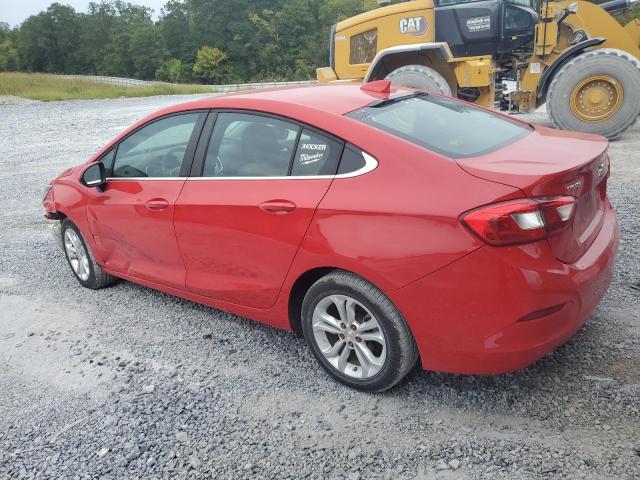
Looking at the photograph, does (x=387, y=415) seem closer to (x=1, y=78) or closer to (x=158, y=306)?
(x=158, y=306)

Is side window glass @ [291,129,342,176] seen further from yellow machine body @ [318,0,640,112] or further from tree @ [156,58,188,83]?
tree @ [156,58,188,83]

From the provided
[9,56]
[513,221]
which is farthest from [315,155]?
[9,56]

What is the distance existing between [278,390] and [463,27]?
834 cm

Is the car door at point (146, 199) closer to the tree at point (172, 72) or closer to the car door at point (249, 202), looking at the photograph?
the car door at point (249, 202)

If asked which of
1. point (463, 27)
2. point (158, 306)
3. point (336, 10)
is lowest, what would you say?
point (158, 306)

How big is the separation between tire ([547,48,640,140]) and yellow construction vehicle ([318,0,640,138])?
16 mm

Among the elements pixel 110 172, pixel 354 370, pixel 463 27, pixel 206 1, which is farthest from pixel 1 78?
pixel 206 1

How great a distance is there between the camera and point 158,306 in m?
4.16

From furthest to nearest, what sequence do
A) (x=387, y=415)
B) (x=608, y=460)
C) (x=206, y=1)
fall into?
(x=206, y=1), (x=387, y=415), (x=608, y=460)

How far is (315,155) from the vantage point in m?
2.81

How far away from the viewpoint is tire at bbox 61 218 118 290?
4.46 meters

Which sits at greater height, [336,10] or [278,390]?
[336,10]

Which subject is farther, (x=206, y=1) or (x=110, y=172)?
(x=206, y=1)

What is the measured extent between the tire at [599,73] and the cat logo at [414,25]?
2413mm
